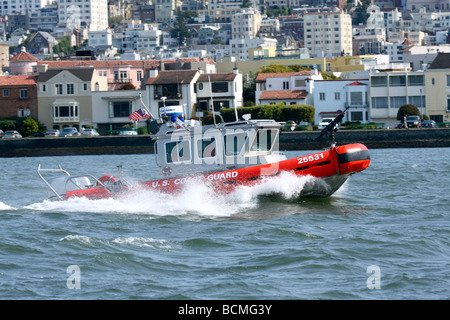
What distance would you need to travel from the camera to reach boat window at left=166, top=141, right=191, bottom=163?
69.8 feet

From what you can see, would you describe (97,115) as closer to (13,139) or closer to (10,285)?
(13,139)

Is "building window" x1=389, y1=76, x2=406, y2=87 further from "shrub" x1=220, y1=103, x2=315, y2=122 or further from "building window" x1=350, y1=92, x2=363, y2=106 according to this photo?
"shrub" x1=220, y1=103, x2=315, y2=122

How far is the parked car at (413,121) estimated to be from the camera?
60.8m

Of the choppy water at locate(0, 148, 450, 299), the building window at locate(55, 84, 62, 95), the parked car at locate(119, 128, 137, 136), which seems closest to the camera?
the choppy water at locate(0, 148, 450, 299)

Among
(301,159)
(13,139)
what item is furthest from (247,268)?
(13,139)

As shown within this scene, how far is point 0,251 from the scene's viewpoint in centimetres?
1596

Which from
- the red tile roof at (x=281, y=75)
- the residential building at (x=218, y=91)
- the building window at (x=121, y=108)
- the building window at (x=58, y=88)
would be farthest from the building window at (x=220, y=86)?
Result: the building window at (x=58, y=88)

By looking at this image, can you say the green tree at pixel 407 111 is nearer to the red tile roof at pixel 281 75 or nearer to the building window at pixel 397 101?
the building window at pixel 397 101

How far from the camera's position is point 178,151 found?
2133 cm

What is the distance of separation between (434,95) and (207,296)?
193ft

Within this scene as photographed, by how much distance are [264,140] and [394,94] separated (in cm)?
4932

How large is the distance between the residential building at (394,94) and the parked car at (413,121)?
205 inches

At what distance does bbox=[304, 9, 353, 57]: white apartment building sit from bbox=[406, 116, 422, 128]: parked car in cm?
11324

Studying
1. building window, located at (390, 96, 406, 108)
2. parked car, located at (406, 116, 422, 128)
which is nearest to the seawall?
parked car, located at (406, 116, 422, 128)
